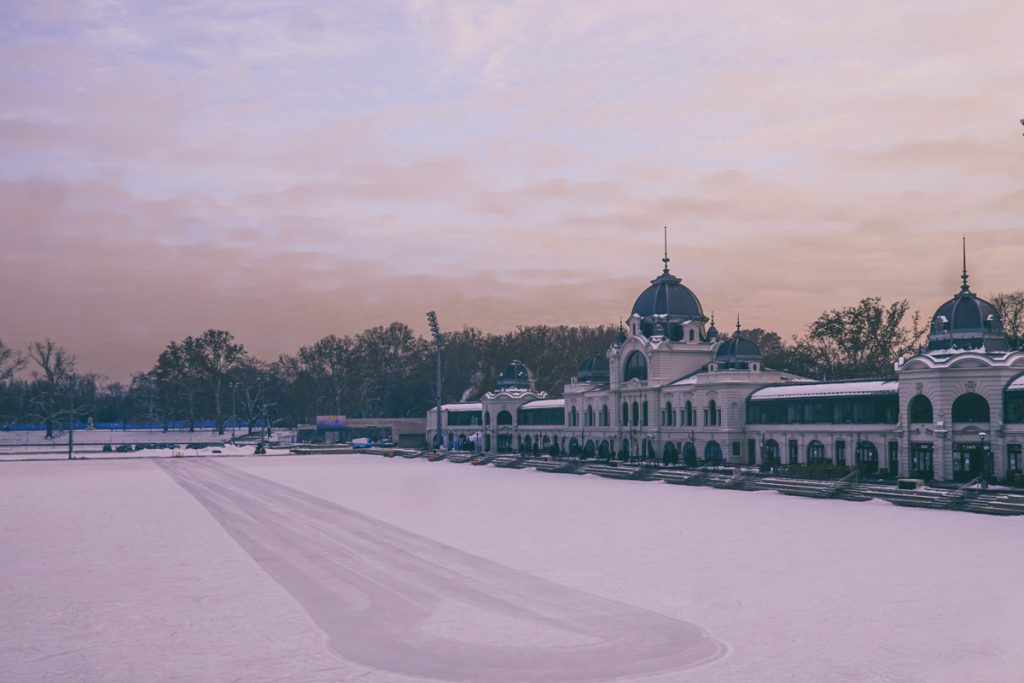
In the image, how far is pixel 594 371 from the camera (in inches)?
4668

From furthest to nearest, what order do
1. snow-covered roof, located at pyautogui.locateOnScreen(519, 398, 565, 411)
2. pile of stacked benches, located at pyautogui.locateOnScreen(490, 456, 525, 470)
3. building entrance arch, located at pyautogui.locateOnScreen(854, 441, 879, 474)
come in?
snow-covered roof, located at pyautogui.locateOnScreen(519, 398, 565, 411), pile of stacked benches, located at pyautogui.locateOnScreen(490, 456, 525, 470), building entrance arch, located at pyautogui.locateOnScreen(854, 441, 879, 474)

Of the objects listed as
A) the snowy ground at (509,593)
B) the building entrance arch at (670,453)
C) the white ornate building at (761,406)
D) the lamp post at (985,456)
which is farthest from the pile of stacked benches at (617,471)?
the snowy ground at (509,593)

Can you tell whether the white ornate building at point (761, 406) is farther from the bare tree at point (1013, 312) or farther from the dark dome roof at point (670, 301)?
the bare tree at point (1013, 312)

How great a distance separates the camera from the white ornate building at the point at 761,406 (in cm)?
6341

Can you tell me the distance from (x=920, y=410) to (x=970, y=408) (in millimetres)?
4077

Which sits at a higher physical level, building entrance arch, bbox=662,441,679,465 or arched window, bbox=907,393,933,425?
arched window, bbox=907,393,933,425

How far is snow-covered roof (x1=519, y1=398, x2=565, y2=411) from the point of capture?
124006mm

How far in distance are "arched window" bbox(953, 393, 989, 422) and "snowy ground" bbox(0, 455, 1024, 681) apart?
19113 mm

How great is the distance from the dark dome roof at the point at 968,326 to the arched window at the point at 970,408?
3.79 meters

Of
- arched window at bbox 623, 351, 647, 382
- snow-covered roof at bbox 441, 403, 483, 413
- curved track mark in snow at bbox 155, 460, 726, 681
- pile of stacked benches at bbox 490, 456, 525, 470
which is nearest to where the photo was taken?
curved track mark in snow at bbox 155, 460, 726, 681

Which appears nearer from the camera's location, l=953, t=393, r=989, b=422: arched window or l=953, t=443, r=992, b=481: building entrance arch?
l=953, t=443, r=992, b=481: building entrance arch

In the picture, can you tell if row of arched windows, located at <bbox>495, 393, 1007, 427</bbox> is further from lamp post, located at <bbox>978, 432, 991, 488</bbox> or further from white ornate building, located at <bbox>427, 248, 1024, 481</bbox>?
lamp post, located at <bbox>978, 432, 991, 488</bbox>

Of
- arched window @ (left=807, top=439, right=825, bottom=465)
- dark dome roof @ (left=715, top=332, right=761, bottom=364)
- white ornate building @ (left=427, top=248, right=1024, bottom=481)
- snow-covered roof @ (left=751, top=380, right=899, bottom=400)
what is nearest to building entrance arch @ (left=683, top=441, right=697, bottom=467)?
white ornate building @ (left=427, top=248, right=1024, bottom=481)

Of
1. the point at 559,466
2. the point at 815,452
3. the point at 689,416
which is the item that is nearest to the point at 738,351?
the point at 689,416
